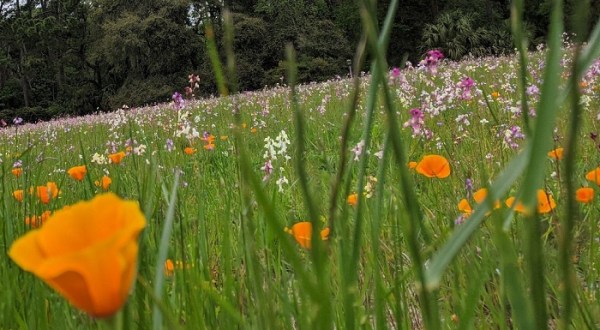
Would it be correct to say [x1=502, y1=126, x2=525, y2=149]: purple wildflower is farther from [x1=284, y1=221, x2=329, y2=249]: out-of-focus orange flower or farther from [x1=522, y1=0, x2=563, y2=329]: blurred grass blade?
[x1=522, y1=0, x2=563, y2=329]: blurred grass blade

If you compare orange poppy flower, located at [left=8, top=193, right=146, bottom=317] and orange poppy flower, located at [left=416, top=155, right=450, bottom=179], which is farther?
orange poppy flower, located at [left=416, top=155, right=450, bottom=179]

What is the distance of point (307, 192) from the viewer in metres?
0.33

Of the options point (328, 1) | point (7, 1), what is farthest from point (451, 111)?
point (7, 1)

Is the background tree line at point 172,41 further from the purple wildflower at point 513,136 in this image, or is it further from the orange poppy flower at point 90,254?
the orange poppy flower at point 90,254

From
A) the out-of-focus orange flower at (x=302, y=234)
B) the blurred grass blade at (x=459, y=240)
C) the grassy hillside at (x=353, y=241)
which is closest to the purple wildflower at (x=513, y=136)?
the grassy hillside at (x=353, y=241)

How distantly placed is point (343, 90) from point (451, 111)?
3.60m

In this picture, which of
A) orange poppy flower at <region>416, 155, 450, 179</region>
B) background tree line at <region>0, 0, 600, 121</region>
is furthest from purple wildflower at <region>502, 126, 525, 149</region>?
background tree line at <region>0, 0, 600, 121</region>

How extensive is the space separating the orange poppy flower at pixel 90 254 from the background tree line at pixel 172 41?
881 inches

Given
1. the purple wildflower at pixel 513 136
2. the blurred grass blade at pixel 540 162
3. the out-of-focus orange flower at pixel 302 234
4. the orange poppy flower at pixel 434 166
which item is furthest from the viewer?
the purple wildflower at pixel 513 136

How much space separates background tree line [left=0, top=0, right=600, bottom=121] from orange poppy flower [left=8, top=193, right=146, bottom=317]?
22.4m

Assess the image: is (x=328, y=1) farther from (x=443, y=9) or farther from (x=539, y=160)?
(x=539, y=160)

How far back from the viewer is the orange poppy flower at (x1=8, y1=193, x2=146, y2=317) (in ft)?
0.93

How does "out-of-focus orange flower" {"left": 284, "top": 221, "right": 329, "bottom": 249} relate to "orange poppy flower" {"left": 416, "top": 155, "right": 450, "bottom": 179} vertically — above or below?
below

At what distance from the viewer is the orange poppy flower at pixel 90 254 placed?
0.93 feet
